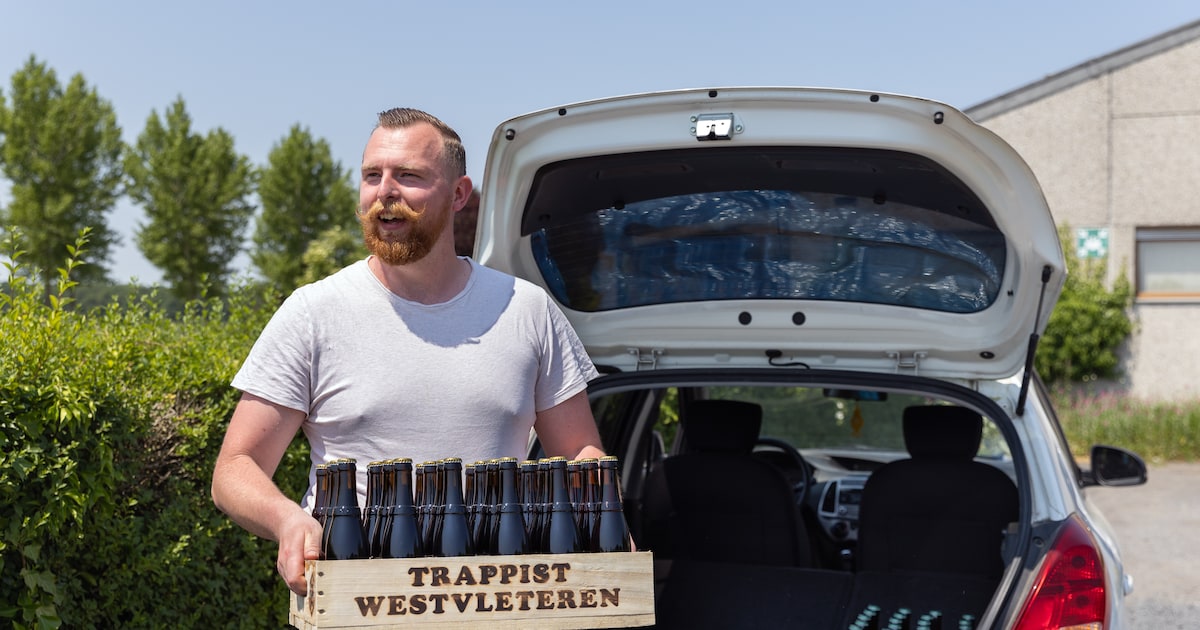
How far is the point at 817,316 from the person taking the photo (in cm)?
364

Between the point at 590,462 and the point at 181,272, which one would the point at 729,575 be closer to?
the point at 590,462

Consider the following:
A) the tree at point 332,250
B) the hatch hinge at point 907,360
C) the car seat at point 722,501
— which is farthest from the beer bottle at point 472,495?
the tree at point 332,250

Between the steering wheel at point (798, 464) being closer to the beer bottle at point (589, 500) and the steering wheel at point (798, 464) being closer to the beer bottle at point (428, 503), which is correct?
the beer bottle at point (589, 500)

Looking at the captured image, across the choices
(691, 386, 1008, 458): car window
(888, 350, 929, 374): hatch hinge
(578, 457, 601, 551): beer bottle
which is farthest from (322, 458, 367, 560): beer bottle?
(691, 386, 1008, 458): car window

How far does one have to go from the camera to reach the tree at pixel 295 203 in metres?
33.7

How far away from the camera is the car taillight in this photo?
274cm

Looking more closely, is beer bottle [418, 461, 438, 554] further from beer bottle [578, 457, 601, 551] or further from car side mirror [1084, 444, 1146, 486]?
car side mirror [1084, 444, 1146, 486]

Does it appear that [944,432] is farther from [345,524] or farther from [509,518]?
[345,524]

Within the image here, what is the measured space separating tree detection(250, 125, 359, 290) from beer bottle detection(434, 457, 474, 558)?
3206 centimetres

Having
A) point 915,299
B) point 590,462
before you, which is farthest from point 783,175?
point 590,462

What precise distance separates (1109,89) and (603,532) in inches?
758

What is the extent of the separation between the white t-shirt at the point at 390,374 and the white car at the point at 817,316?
0.75 m

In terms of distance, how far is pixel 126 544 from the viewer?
354 centimetres

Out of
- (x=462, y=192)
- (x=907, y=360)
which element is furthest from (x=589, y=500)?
(x=907, y=360)
